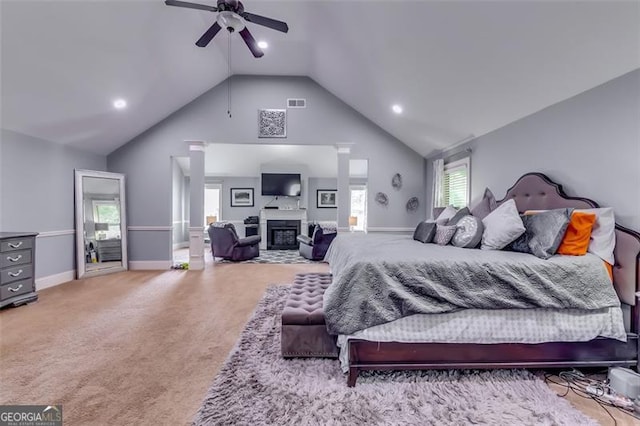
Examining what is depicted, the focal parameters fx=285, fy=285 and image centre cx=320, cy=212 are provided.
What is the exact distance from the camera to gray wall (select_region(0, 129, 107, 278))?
3.67m

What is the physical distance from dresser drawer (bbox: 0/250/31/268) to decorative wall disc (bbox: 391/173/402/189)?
5.67 meters

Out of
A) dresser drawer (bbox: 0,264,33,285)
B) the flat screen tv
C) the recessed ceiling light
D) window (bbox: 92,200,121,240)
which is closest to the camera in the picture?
dresser drawer (bbox: 0,264,33,285)

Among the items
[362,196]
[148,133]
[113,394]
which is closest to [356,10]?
[113,394]

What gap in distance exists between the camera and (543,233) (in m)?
2.30

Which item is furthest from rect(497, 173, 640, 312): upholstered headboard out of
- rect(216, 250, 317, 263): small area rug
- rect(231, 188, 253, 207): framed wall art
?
rect(231, 188, 253, 207): framed wall art

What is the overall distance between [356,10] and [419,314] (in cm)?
321

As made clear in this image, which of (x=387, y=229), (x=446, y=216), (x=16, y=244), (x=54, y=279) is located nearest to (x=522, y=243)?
(x=446, y=216)

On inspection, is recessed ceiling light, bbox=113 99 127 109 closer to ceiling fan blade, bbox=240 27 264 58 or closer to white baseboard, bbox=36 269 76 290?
ceiling fan blade, bbox=240 27 264 58

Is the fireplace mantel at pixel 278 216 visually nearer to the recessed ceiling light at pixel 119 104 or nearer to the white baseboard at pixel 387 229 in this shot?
the white baseboard at pixel 387 229

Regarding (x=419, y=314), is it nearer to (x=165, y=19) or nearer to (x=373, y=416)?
(x=373, y=416)

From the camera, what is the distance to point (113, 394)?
1812 millimetres

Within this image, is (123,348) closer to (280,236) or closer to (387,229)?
(387,229)

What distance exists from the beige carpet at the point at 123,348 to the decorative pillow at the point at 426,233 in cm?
165

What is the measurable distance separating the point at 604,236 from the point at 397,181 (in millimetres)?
3787
